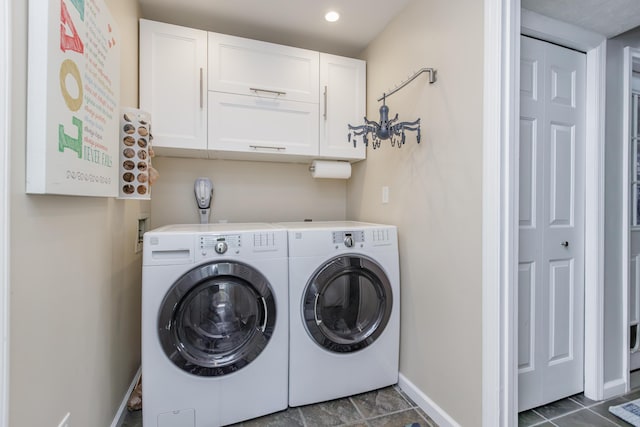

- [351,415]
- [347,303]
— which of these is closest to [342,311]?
[347,303]

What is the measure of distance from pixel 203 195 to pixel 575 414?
2632 mm

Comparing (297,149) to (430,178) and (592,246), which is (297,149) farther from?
(592,246)

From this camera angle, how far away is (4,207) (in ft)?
2.34

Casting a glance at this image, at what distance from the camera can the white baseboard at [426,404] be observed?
1.51 m

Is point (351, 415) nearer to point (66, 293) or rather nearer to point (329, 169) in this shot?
point (66, 293)

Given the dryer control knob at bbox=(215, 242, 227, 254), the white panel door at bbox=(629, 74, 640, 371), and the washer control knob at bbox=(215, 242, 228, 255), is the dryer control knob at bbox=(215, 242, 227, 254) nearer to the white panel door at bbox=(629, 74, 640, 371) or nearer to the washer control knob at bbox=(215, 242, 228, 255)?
the washer control knob at bbox=(215, 242, 228, 255)

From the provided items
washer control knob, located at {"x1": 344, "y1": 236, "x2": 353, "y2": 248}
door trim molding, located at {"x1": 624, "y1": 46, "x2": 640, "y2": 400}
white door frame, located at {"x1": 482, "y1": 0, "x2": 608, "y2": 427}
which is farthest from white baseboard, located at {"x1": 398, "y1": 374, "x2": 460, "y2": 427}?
door trim molding, located at {"x1": 624, "y1": 46, "x2": 640, "y2": 400}

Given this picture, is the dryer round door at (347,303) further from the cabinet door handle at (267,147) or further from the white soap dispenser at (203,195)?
the white soap dispenser at (203,195)

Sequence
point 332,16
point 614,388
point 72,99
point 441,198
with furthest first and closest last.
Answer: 1. point 332,16
2. point 614,388
3. point 441,198
4. point 72,99

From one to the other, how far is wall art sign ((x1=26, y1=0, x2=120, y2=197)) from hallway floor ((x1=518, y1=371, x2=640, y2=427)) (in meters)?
2.28

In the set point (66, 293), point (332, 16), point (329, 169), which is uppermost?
point (332, 16)

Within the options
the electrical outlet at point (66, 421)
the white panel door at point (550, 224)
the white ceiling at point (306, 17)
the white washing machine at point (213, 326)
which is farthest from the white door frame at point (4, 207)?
the white panel door at point (550, 224)

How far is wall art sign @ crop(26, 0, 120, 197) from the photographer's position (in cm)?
80

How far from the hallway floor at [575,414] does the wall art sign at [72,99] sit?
228 centimetres
